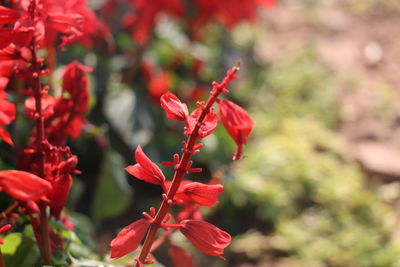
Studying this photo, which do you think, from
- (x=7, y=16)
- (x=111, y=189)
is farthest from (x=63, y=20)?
(x=111, y=189)

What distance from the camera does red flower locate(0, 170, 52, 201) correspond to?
0.61 meters

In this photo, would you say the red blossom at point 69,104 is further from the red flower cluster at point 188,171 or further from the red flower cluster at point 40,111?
the red flower cluster at point 188,171

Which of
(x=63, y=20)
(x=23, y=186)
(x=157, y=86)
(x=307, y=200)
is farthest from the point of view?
(x=307, y=200)

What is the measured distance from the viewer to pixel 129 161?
218 cm

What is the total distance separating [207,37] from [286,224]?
1.45 m

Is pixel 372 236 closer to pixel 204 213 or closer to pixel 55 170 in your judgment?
pixel 204 213

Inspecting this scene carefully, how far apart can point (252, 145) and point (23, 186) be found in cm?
242

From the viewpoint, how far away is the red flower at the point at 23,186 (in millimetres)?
608

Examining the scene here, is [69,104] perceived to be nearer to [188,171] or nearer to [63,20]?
[63,20]

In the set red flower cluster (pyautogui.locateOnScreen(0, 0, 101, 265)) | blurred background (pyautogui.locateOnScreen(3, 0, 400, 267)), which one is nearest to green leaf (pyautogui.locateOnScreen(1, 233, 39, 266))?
red flower cluster (pyautogui.locateOnScreen(0, 0, 101, 265))

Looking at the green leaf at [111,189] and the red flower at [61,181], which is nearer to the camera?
the red flower at [61,181]

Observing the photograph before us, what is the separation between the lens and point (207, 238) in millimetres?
752

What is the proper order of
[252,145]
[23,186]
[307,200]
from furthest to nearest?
1. [252,145]
2. [307,200]
3. [23,186]

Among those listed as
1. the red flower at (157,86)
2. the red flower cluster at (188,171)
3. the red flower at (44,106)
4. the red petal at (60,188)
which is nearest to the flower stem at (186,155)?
the red flower cluster at (188,171)
